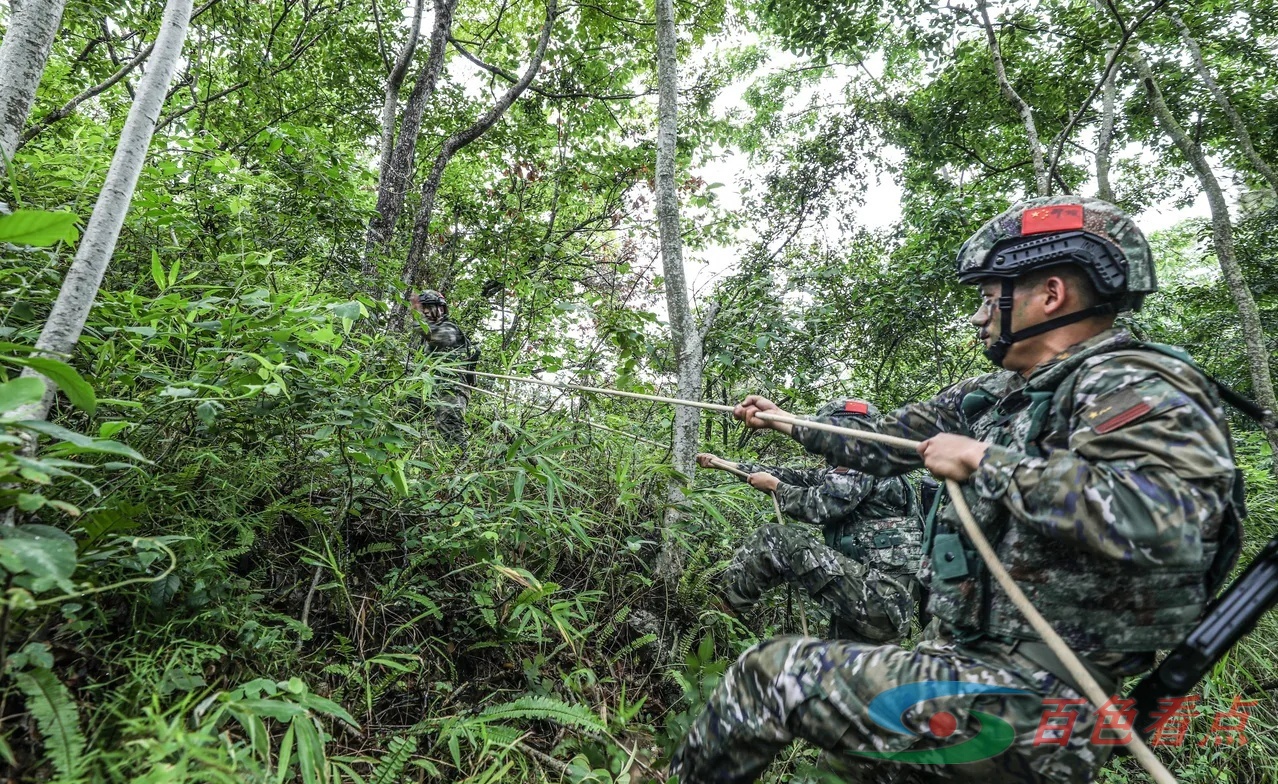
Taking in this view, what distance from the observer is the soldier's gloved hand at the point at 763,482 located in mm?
3805

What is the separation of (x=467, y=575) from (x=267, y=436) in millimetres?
1166

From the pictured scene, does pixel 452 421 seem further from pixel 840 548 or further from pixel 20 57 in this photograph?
pixel 840 548

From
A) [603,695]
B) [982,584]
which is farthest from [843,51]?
[603,695]

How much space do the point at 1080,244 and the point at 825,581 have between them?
7.75ft

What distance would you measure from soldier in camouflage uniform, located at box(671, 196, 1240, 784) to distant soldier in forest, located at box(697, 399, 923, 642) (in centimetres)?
137

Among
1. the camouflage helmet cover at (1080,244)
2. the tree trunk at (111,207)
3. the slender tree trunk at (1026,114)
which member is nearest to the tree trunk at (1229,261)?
the slender tree trunk at (1026,114)

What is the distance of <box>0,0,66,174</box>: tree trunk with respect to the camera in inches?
73.9

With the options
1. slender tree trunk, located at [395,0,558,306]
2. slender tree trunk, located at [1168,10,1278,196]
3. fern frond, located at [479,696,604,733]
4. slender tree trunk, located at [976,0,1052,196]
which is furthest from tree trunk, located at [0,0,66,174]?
slender tree trunk, located at [1168,10,1278,196]

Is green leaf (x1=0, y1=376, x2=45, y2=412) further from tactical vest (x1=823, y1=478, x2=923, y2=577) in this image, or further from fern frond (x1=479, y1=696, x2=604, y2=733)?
tactical vest (x1=823, y1=478, x2=923, y2=577)

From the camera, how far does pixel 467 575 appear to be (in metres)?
2.87

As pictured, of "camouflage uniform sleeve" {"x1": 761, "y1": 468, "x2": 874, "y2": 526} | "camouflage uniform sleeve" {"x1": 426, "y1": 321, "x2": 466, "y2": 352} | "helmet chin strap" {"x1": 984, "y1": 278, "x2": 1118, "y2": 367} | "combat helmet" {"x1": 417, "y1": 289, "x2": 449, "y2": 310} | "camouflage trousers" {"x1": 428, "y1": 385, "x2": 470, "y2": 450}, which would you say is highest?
"combat helmet" {"x1": 417, "y1": 289, "x2": 449, "y2": 310}

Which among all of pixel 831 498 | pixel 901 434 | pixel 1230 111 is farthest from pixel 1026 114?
pixel 901 434

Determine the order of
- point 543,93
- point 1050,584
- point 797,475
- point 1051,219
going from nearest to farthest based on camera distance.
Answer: point 1050,584 < point 1051,219 < point 797,475 < point 543,93

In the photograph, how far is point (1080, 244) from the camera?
1.89 metres
